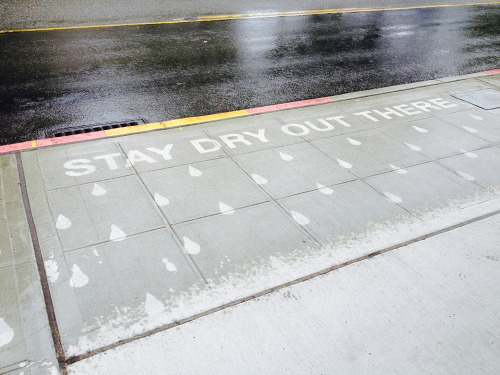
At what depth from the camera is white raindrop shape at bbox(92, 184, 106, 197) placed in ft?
15.3

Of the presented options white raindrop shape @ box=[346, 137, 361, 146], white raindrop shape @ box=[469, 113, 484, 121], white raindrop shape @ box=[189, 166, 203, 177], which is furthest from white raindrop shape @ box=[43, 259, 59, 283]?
white raindrop shape @ box=[469, 113, 484, 121]

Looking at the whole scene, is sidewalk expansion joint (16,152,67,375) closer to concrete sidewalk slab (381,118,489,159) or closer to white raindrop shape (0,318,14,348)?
white raindrop shape (0,318,14,348)

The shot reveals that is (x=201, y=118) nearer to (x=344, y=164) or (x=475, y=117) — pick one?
(x=344, y=164)

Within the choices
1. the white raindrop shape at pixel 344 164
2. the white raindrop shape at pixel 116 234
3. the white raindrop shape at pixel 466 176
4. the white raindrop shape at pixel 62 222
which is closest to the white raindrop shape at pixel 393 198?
the white raindrop shape at pixel 344 164

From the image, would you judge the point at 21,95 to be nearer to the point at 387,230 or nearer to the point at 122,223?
the point at 122,223

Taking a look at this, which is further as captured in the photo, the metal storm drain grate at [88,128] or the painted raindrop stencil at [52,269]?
the metal storm drain grate at [88,128]

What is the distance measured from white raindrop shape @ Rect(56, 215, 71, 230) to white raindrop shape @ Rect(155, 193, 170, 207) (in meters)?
0.86

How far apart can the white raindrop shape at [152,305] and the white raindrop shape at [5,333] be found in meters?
0.91

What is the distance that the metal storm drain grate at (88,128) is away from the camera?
6066 mm

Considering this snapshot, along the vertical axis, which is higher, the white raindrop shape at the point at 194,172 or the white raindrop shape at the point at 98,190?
the white raindrop shape at the point at 98,190

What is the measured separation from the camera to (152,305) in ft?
11.2

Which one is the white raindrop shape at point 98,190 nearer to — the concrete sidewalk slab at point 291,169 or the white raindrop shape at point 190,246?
the white raindrop shape at point 190,246

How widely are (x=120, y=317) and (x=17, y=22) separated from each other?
10.9 m

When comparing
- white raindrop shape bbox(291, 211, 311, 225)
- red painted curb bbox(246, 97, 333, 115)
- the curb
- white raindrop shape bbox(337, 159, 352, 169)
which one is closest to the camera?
white raindrop shape bbox(291, 211, 311, 225)
